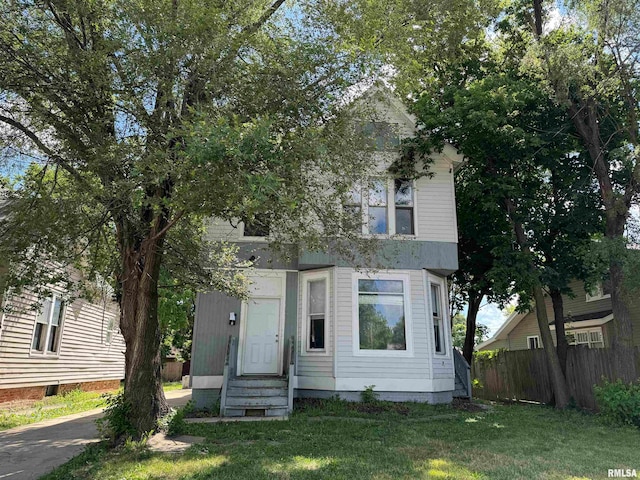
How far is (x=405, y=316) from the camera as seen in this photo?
10797mm

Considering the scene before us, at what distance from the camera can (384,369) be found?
10453 millimetres

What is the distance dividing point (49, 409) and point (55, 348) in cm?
290

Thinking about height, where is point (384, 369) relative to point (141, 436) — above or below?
above

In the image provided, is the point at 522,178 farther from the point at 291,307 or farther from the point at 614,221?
the point at 291,307

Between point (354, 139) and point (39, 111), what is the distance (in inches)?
171

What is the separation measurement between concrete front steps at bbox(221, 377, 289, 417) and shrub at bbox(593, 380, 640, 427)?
6425 mm

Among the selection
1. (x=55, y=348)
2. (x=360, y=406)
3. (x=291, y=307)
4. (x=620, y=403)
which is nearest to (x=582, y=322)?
(x=620, y=403)

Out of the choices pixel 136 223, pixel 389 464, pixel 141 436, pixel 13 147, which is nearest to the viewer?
pixel 389 464

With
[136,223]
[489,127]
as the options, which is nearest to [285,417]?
[136,223]

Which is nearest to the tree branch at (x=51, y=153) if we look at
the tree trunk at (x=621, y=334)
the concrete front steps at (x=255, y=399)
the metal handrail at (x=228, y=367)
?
the metal handrail at (x=228, y=367)

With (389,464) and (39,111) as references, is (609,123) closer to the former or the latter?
(389,464)

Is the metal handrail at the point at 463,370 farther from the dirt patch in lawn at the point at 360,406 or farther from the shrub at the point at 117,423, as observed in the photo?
the shrub at the point at 117,423

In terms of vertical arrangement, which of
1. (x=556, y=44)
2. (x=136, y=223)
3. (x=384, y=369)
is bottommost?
(x=384, y=369)

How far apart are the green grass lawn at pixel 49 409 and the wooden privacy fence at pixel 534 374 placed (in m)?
11.1
